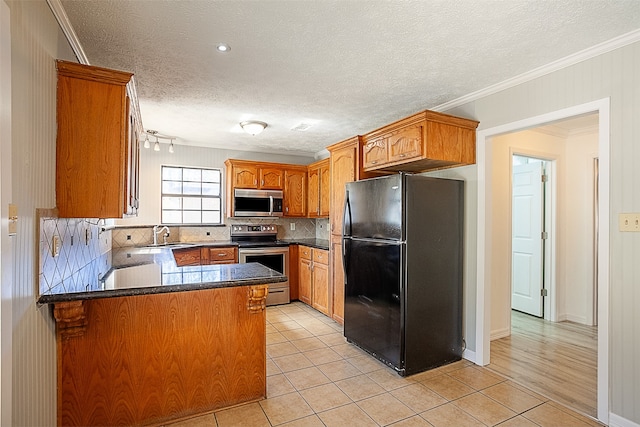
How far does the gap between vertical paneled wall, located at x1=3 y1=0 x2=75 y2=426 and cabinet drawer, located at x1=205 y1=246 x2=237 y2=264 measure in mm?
2900

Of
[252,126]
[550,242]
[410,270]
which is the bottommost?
[410,270]

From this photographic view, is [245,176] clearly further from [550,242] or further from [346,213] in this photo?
[550,242]

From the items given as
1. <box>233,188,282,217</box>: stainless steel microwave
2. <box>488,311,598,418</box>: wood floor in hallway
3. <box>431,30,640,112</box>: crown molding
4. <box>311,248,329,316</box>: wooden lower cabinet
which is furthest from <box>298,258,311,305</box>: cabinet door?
<box>431,30,640,112</box>: crown molding

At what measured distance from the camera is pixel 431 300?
2.88m

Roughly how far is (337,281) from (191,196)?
2.80 m

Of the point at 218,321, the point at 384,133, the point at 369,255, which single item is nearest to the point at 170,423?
the point at 218,321

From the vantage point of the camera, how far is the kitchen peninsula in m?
1.84

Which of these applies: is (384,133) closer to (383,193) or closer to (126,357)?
(383,193)

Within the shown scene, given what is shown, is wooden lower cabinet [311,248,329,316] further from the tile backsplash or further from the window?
the tile backsplash

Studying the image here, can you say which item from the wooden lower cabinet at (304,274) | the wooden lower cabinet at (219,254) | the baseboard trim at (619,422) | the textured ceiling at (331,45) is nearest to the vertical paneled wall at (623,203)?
the baseboard trim at (619,422)

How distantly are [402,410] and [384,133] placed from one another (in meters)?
2.37

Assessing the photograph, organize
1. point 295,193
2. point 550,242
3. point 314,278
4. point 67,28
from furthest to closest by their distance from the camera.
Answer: point 295,193
point 314,278
point 550,242
point 67,28

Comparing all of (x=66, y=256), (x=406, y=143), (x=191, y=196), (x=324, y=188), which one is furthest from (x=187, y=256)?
(x=406, y=143)

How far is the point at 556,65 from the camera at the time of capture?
2.35 metres
